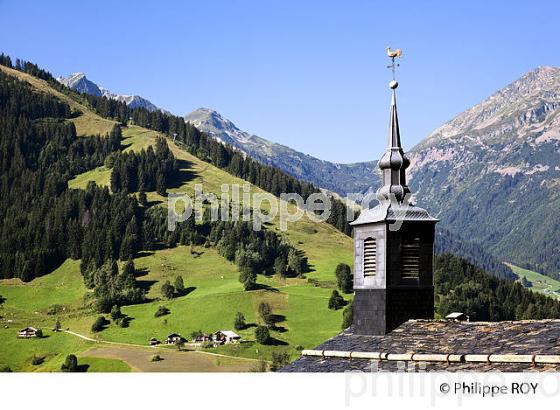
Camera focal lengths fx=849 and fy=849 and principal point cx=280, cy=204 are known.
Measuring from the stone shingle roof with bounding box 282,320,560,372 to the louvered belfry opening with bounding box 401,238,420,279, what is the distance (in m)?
2.58

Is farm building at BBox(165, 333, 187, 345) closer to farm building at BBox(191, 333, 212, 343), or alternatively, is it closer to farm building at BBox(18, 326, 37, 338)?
farm building at BBox(191, 333, 212, 343)

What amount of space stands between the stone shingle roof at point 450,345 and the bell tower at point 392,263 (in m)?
0.98

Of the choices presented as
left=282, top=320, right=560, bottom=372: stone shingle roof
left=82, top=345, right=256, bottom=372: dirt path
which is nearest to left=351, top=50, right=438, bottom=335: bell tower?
left=282, top=320, right=560, bottom=372: stone shingle roof

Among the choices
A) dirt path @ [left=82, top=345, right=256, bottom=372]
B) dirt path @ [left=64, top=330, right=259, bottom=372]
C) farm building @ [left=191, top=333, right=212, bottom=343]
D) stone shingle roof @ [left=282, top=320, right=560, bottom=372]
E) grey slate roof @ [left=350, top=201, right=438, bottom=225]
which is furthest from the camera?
farm building @ [left=191, top=333, right=212, bottom=343]

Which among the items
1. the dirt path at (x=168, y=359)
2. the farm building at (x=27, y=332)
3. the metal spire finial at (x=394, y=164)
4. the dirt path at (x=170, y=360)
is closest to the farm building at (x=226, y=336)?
the dirt path at (x=168, y=359)

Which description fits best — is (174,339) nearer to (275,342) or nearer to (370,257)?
(275,342)

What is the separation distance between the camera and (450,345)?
3117 cm

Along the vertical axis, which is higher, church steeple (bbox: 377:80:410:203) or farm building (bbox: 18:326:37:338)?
church steeple (bbox: 377:80:410:203)

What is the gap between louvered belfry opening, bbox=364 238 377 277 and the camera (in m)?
39.8

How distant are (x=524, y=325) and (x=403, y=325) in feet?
24.4

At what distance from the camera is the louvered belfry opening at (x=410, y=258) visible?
1540 inches
